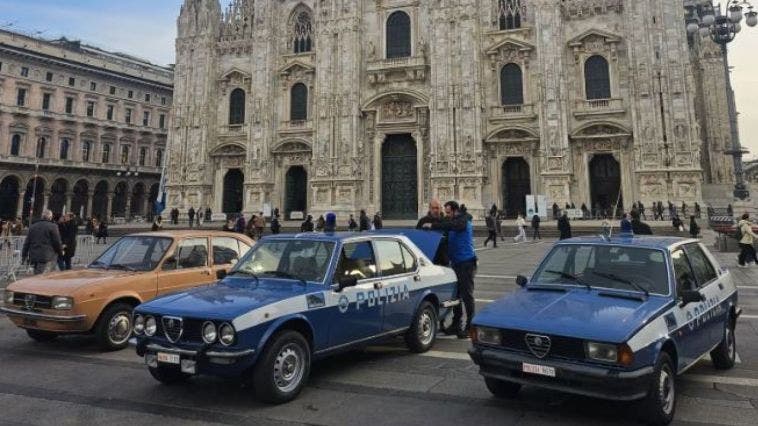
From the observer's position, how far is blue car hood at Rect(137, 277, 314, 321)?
442 cm

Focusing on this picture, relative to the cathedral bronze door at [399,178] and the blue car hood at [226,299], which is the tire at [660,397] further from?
the cathedral bronze door at [399,178]

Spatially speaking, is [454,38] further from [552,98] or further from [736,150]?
[736,150]

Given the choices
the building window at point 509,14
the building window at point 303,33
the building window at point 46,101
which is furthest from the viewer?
the building window at point 46,101

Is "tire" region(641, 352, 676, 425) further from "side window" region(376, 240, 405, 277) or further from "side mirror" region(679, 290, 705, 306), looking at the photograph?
"side window" region(376, 240, 405, 277)

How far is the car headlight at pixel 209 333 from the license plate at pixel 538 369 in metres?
2.68

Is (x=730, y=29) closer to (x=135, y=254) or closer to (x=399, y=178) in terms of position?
(x=399, y=178)

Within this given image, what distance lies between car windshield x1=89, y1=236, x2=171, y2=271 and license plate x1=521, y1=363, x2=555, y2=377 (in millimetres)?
5452

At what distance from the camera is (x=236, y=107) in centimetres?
3691

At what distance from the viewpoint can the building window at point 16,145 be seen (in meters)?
43.5

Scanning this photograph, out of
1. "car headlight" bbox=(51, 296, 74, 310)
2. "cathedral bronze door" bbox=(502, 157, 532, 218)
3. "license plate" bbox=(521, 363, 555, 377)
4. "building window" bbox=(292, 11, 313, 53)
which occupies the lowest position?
"license plate" bbox=(521, 363, 555, 377)

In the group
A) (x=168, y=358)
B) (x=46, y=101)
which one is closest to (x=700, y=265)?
(x=168, y=358)

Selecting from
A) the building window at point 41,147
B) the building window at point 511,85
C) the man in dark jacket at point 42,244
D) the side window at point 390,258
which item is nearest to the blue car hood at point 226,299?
the side window at point 390,258

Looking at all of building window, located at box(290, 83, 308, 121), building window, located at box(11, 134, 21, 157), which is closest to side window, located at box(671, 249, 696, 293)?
building window, located at box(290, 83, 308, 121)

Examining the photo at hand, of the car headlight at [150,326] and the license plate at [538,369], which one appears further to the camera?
the car headlight at [150,326]
